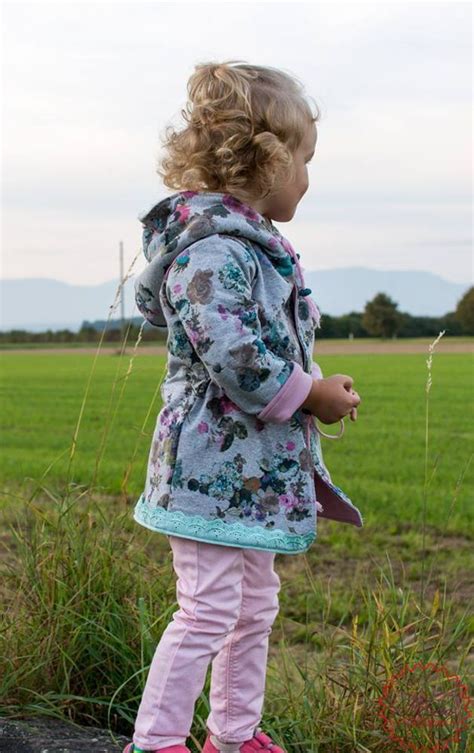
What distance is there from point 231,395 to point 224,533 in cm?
32

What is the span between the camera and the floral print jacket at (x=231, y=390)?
2.42 m

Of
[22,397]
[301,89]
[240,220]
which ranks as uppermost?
[301,89]

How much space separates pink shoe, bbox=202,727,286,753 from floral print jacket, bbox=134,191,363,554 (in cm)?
55

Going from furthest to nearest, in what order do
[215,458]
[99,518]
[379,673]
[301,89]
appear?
[99,518]
[379,673]
[301,89]
[215,458]

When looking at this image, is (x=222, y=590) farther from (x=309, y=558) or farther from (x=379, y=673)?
(x=309, y=558)

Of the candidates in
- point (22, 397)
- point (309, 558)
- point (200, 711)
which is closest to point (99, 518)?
point (200, 711)

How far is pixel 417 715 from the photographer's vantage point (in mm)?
2596

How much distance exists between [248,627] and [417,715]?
466 millimetres

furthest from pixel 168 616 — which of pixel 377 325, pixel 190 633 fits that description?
pixel 377 325

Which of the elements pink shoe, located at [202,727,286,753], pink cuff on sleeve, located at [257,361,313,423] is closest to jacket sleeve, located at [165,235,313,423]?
pink cuff on sleeve, located at [257,361,313,423]

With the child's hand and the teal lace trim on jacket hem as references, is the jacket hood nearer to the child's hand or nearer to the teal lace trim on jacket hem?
the child's hand

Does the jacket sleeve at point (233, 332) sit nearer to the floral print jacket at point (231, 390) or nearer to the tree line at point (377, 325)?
the floral print jacket at point (231, 390)

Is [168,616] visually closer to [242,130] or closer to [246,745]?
[246,745]

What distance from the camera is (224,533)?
2.45 metres
